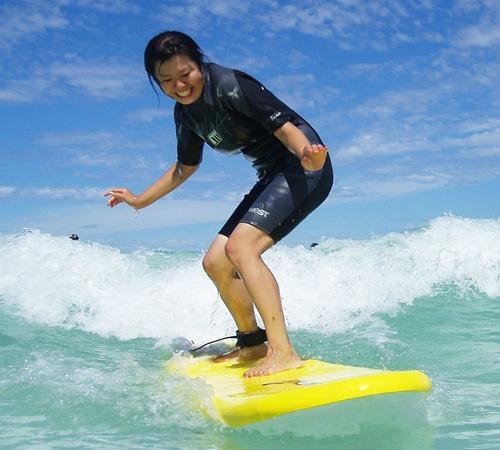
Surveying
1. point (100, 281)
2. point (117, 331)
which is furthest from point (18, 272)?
point (117, 331)

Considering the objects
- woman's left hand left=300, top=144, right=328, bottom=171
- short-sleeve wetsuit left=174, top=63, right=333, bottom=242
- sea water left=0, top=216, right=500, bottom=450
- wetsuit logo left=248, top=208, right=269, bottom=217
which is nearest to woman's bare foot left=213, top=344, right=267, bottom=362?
sea water left=0, top=216, right=500, bottom=450

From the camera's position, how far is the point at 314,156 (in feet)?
11.1

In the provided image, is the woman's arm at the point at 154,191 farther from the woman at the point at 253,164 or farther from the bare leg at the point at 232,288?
the bare leg at the point at 232,288

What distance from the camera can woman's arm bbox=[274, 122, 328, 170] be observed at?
3.39 metres

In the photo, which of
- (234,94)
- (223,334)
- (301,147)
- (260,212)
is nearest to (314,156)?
(301,147)

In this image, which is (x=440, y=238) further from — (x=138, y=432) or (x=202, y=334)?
(x=138, y=432)

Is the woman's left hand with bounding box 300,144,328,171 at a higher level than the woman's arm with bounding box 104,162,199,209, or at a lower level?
lower

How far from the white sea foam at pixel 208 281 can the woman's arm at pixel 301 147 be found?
2.82m

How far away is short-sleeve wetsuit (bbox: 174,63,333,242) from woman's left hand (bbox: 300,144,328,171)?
1.23ft

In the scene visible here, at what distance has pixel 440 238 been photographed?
10.3 m

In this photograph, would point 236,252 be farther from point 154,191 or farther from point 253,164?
point 154,191

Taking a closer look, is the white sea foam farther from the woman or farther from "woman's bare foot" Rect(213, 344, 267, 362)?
the woman

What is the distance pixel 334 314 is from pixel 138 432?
14.2 feet

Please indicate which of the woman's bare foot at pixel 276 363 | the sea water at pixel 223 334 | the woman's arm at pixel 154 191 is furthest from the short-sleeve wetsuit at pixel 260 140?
the sea water at pixel 223 334
